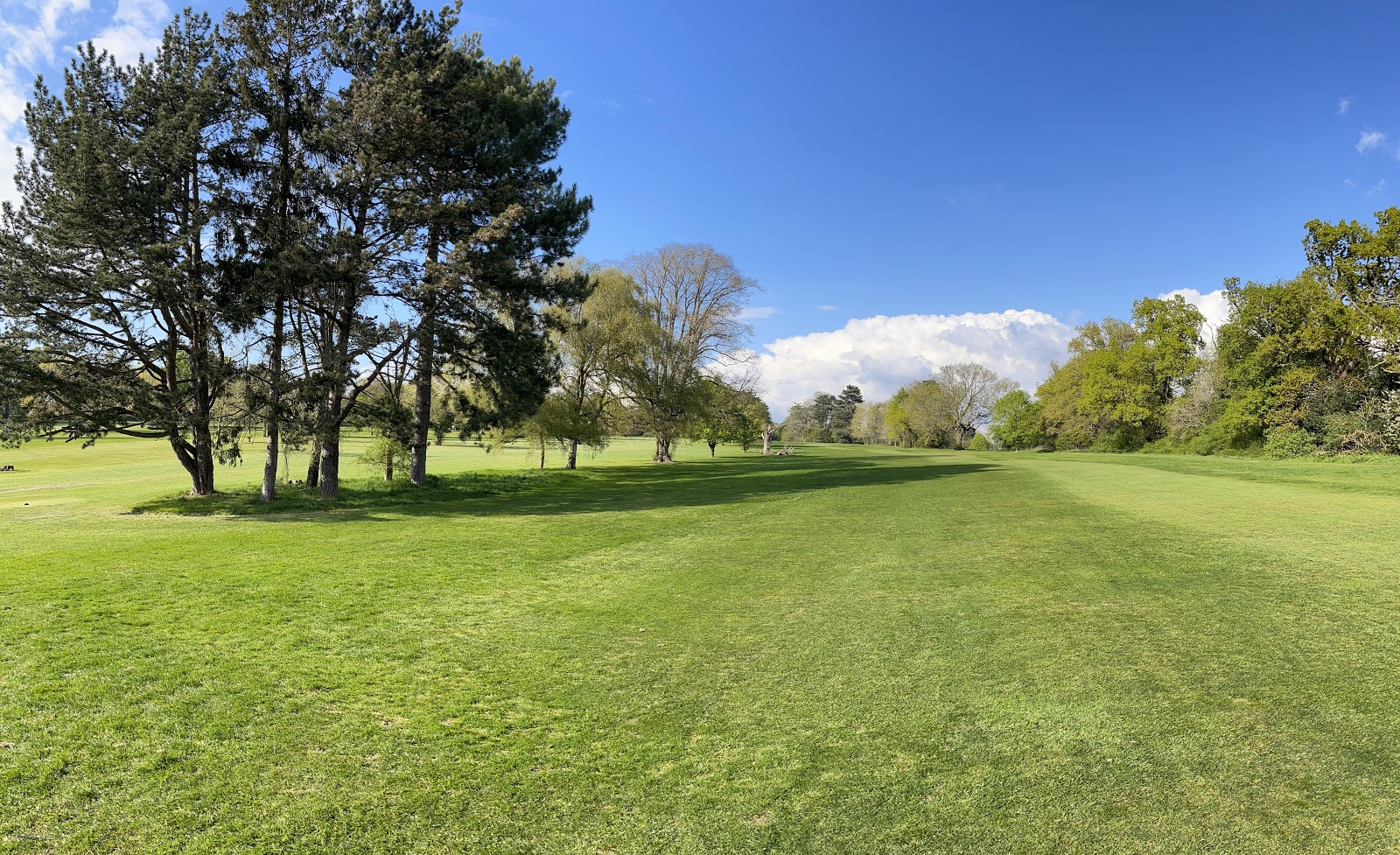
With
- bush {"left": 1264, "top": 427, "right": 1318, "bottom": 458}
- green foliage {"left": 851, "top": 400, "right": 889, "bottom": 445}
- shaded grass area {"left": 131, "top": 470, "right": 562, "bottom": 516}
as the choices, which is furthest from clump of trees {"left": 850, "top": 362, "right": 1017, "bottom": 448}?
shaded grass area {"left": 131, "top": 470, "right": 562, "bottom": 516}

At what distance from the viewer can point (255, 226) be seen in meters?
17.4

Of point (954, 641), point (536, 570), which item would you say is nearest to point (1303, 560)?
point (954, 641)

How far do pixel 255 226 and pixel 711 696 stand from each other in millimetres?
19277

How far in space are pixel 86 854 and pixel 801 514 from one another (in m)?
13.8

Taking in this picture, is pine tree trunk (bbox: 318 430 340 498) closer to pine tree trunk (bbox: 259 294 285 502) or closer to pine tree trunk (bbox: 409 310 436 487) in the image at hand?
pine tree trunk (bbox: 259 294 285 502)

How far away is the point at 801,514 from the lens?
15.7 meters

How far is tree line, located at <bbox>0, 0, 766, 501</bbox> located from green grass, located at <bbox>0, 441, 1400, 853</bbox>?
7.22 metres

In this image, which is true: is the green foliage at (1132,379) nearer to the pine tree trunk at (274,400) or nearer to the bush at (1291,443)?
the bush at (1291,443)

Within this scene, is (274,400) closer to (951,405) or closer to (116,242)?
(116,242)

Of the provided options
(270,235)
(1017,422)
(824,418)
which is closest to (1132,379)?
(1017,422)

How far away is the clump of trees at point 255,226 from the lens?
15977 mm

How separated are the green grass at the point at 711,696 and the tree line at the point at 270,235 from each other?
722 centimetres

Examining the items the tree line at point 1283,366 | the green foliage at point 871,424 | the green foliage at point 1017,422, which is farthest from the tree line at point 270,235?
the green foliage at point 871,424

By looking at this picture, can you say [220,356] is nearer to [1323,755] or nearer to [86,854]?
[86,854]
